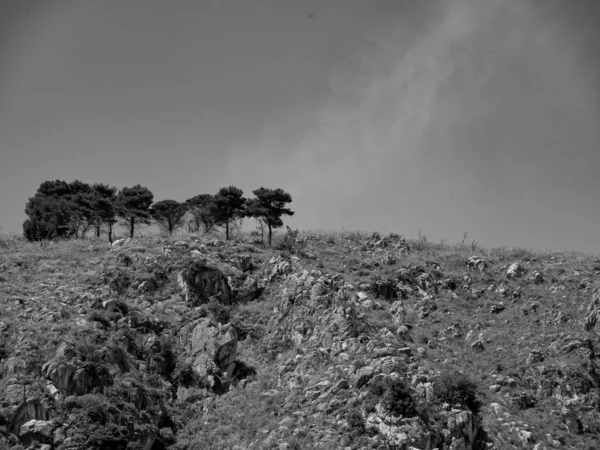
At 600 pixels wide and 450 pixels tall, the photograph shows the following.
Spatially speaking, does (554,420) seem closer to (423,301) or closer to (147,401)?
(423,301)

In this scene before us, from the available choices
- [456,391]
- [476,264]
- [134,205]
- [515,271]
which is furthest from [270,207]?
[456,391]

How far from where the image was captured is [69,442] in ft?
93.5

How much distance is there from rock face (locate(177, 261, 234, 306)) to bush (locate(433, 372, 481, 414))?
20.6 meters

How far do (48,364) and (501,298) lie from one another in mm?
38320

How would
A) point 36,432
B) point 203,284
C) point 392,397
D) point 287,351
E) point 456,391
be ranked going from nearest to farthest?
point 36,432, point 392,397, point 456,391, point 287,351, point 203,284

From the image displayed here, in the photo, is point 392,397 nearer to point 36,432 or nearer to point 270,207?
point 36,432

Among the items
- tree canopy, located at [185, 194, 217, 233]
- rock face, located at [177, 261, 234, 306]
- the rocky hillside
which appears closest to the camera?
the rocky hillside

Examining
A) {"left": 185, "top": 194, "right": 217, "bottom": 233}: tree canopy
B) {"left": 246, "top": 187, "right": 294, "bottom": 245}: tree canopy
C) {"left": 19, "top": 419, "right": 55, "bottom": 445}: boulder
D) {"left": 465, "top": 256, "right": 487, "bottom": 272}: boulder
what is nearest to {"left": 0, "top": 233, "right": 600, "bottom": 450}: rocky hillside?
{"left": 19, "top": 419, "right": 55, "bottom": 445}: boulder

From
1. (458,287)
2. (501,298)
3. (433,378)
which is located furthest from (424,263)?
(433,378)

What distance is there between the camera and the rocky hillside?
101 feet

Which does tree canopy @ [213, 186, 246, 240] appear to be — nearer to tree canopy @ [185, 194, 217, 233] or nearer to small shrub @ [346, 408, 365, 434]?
tree canopy @ [185, 194, 217, 233]

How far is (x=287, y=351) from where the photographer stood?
40.2m

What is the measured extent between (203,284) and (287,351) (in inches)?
434

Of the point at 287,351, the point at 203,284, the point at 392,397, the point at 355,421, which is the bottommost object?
the point at 355,421
